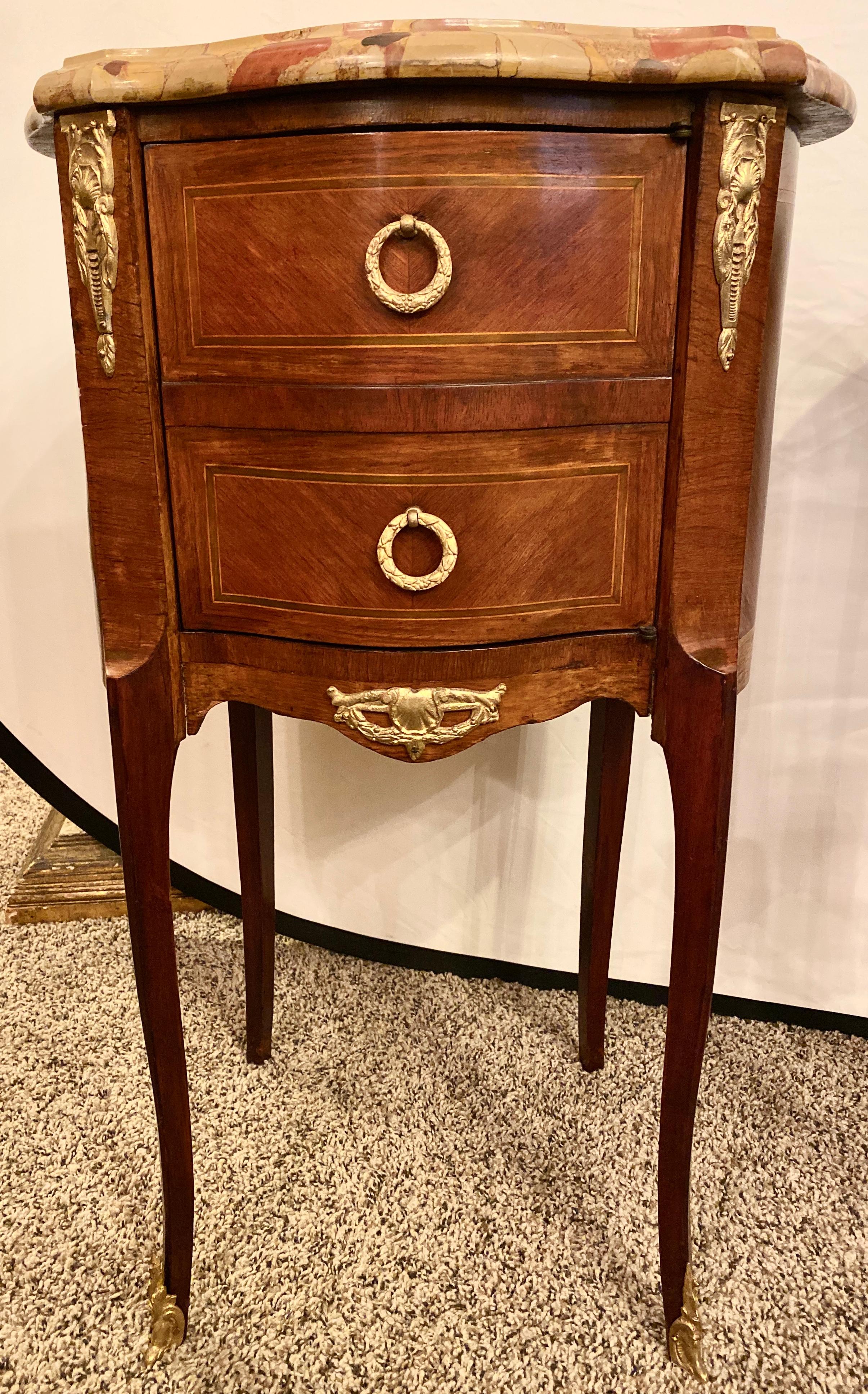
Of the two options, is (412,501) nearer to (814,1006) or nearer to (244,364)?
(244,364)

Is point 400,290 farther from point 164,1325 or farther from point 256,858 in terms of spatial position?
point 164,1325

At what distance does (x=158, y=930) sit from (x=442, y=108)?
0.63 metres

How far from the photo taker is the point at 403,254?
0.65 m

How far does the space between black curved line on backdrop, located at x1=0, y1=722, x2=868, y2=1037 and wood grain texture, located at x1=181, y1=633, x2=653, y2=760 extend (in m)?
0.72

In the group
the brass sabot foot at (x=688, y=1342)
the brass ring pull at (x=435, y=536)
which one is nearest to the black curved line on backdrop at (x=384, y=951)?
the brass sabot foot at (x=688, y=1342)

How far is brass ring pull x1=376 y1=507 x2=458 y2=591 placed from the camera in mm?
687

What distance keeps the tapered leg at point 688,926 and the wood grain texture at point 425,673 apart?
0.14 feet

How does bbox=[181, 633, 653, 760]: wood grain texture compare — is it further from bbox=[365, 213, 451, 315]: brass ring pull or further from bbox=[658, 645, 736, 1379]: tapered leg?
bbox=[365, 213, 451, 315]: brass ring pull

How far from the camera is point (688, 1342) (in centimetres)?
86

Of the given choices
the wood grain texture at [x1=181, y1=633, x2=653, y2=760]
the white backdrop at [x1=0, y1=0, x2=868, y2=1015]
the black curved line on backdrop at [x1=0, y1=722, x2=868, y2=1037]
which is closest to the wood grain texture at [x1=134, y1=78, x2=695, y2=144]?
the wood grain texture at [x1=181, y1=633, x2=653, y2=760]

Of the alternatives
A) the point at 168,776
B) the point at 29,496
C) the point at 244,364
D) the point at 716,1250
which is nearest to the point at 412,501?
the point at 244,364

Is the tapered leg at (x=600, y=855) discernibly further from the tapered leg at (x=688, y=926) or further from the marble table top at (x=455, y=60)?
the marble table top at (x=455, y=60)

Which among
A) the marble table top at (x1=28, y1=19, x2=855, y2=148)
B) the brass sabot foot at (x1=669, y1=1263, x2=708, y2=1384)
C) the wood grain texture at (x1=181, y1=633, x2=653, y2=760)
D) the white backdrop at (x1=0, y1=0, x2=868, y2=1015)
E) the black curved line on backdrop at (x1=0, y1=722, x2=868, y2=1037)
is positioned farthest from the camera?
the black curved line on backdrop at (x1=0, y1=722, x2=868, y2=1037)

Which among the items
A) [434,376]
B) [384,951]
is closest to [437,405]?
[434,376]
